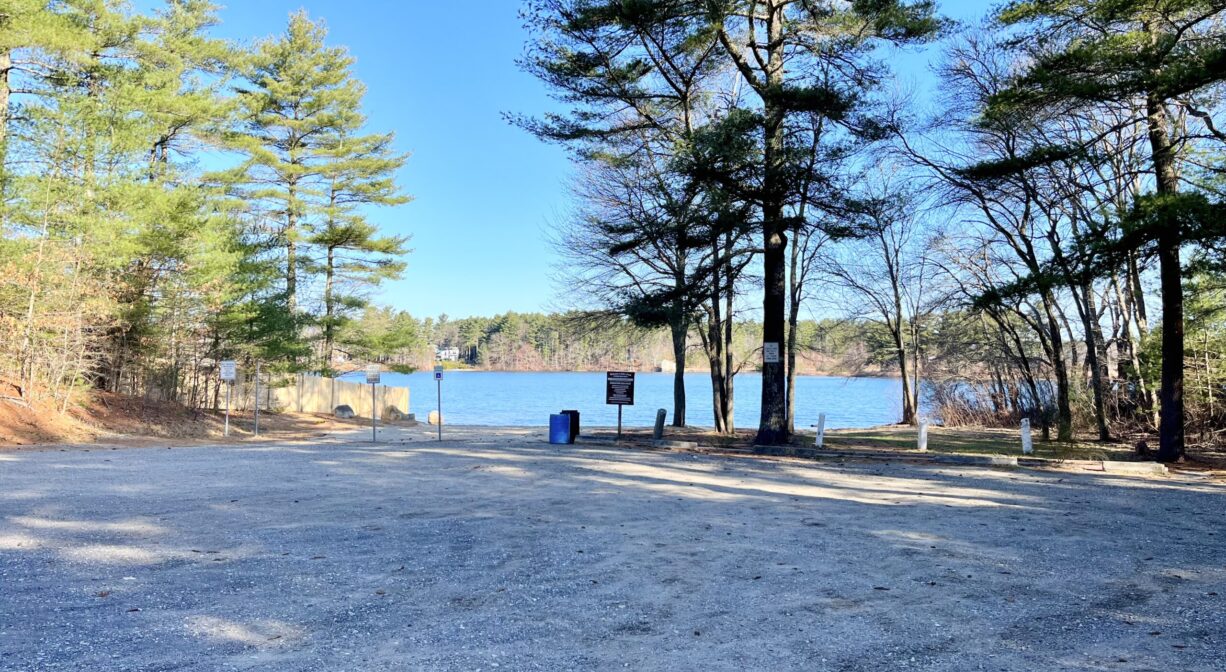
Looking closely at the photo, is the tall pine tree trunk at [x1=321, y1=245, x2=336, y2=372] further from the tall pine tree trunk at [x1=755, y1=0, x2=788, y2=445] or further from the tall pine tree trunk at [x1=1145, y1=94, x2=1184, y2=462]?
the tall pine tree trunk at [x1=1145, y1=94, x2=1184, y2=462]

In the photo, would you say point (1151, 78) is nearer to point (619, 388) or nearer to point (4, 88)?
point (619, 388)

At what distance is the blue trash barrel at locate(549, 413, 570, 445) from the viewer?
1697 centimetres

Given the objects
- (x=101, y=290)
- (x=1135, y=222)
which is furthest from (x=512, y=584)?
(x=101, y=290)

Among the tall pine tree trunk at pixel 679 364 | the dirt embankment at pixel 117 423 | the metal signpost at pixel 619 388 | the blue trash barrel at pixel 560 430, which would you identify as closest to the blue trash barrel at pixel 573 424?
the blue trash barrel at pixel 560 430

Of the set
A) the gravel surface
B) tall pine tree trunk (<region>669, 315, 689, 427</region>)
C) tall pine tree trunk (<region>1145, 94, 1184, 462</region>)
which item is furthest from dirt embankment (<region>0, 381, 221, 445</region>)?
tall pine tree trunk (<region>1145, 94, 1184, 462</region>)

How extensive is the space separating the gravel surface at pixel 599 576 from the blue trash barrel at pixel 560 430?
7053 millimetres

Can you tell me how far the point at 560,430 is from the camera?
55.8 ft

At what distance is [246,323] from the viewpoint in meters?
23.2

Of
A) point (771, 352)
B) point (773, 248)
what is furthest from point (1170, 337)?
point (773, 248)

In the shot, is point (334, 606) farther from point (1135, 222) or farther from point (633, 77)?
point (633, 77)

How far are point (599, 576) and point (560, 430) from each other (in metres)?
11.9

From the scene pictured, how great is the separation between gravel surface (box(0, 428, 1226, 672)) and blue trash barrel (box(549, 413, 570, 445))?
705 cm

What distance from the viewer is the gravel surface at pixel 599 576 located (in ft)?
12.2

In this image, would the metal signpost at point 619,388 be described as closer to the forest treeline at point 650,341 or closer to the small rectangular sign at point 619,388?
the small rectangular sign at point 619,388
